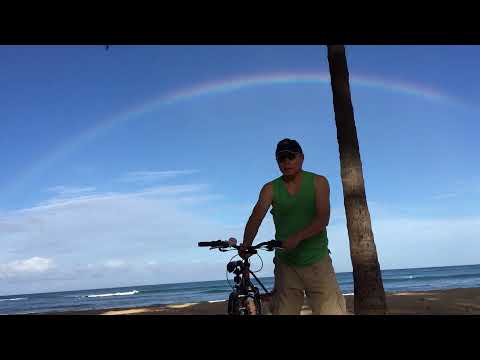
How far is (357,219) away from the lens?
29.2 feet

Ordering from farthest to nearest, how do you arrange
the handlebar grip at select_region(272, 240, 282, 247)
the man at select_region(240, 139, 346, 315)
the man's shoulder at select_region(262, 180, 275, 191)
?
1. the man's shoulder at select_region(262, 180, 275, 191)
2. the man at select_region(240, 139, 346, 315)
3. the handlebar grip at select_region(272, 240, 282, 247)

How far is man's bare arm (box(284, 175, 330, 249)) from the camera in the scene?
11.0 ft

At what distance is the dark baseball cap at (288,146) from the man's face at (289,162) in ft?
0.07

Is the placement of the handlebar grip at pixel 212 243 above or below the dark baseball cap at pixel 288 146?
below

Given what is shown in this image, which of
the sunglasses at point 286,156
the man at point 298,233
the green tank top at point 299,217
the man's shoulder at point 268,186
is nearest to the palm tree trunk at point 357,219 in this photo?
the man at point 298,233

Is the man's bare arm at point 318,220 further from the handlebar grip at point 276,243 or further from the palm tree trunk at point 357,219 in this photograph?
the palm tree trunk at point 357,219

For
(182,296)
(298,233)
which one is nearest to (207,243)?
(298,233)

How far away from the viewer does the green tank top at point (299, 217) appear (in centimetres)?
342

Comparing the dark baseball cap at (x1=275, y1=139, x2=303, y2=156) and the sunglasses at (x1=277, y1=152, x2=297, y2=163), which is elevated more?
the dark baseball cap at (x1=275, y1=139, x2=303, y2=156)

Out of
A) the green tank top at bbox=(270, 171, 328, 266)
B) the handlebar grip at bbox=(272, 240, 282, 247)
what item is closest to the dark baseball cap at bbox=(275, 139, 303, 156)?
the green tank top at bbox=(270, 171, 328, 266)

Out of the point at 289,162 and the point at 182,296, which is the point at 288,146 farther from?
the point at 182,296

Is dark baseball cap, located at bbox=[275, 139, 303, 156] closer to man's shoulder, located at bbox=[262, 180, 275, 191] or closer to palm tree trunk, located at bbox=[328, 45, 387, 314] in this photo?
man's shoulder, located at bbox=[262, 180, 275, 191]
